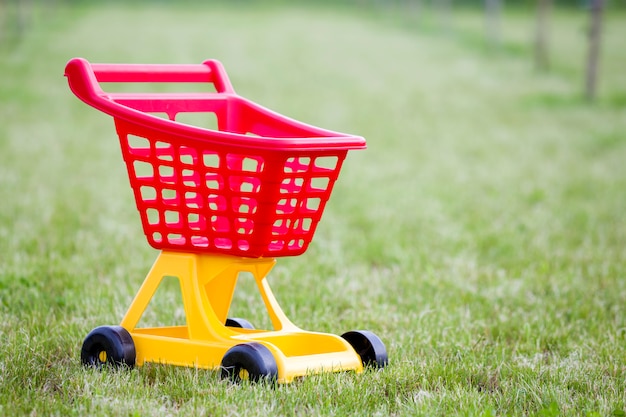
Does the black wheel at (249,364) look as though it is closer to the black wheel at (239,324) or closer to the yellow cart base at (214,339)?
the yellow cart base at (214,339)

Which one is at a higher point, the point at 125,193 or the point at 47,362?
the point at 47,362

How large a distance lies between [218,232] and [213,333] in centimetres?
40

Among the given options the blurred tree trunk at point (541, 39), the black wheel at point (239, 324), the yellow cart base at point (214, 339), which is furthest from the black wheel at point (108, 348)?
the blurred tree trunk at point (541, 39)

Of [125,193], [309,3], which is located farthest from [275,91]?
[309,3]

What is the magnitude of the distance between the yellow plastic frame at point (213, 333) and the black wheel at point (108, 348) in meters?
0.07

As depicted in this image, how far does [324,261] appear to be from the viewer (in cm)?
599

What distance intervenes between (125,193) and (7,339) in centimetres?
461

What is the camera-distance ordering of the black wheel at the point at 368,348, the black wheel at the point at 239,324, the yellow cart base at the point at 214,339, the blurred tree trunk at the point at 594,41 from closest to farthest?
the yellow cart base at the point at 214,339
the black wheel at the point at 368,348
the black wheel at the point at 239,324
the blurred tree trunk at the point at 594,41

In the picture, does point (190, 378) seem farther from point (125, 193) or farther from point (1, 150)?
point (1, 150)

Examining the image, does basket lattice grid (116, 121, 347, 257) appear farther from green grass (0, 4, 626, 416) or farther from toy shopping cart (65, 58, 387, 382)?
green grass (0, 4, 626, 416)

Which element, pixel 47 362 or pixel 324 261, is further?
pixel 324 261

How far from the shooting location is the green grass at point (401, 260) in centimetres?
340

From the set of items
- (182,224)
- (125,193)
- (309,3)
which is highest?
(182,224)

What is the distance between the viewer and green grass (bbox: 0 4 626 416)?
3.40 m
